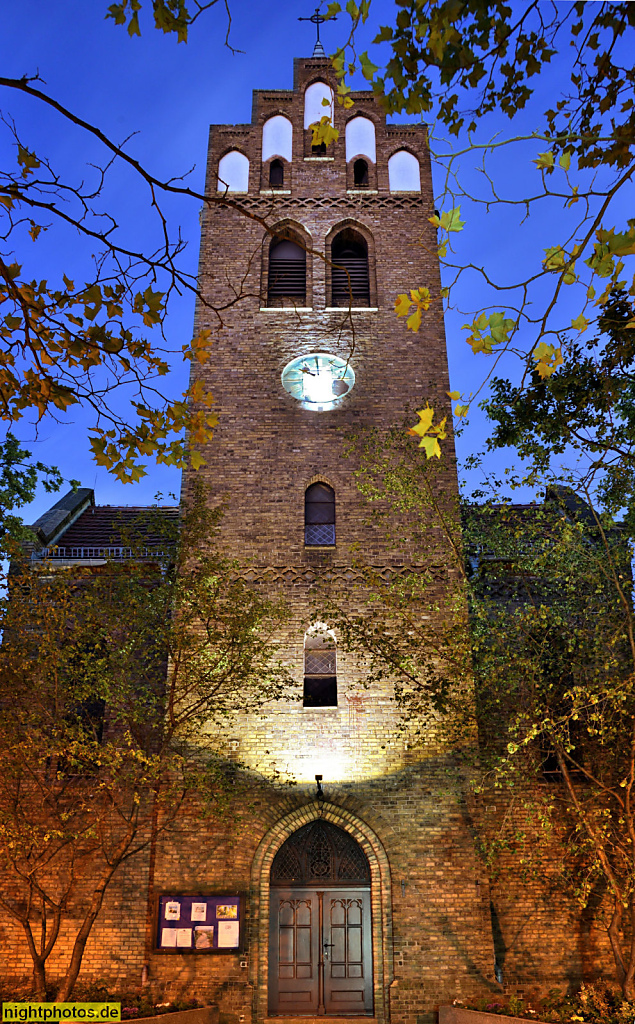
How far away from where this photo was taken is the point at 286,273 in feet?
57.2

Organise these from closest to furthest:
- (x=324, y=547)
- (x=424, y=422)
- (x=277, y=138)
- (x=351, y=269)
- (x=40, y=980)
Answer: (x=424, y=422) → (x=40, y=980) → (x=324, y=547) → (x=351, y=269) → (x=277, y=138)

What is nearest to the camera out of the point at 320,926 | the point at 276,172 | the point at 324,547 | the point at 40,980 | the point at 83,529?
the point at 40,980

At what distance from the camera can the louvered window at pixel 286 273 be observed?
16938 mm

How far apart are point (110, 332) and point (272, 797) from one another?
9609 millimetres

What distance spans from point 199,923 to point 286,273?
12.4 metres

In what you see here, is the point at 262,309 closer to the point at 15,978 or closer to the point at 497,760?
the point at 497,760

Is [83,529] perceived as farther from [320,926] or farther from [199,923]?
[320,926]

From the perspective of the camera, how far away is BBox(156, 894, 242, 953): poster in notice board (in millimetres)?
11836

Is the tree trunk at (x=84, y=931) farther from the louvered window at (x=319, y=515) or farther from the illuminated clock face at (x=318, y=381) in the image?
the illuminated clock face at (x=318, y=381)

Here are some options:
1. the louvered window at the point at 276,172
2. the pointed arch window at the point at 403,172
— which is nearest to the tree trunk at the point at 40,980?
the louvered window at the point at 276,172

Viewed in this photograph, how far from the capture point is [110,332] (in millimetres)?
4797

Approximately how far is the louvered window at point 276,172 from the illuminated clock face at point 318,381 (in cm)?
496

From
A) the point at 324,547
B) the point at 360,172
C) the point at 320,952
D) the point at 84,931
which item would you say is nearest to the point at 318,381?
the point at 324,547

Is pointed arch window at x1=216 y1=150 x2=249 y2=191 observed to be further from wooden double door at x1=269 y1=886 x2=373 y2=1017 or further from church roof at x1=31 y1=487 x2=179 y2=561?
wooden double door at x1=269 y1=886 x2=373 y2=1017
